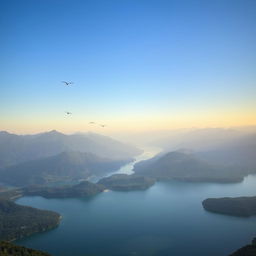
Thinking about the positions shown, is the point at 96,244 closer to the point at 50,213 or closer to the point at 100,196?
the point at 50,213

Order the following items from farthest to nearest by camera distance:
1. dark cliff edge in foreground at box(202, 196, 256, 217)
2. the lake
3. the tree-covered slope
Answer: the tree-covered slope
dark cliff edge in foreground at box(202, 196, 256, 217)
the lake

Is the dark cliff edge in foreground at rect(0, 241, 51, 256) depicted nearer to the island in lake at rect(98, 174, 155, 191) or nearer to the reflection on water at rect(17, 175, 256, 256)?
the reflection on water at rect(17, 175, 256, 256)

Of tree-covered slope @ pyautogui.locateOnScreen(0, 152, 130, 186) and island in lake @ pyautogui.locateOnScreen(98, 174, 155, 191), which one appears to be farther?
tree-covered slope @ pyautogui.locateOnScreen(0, 152, 130, 186)

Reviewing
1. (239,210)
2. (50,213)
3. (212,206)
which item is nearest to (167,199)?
(212,206)

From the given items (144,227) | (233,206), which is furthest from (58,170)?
(233,206)

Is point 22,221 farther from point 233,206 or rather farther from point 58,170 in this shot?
point 58,170

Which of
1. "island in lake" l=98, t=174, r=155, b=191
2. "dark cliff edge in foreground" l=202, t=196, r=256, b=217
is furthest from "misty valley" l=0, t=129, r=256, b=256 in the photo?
"island in lake" l=98, t=174, r=155, b=191
